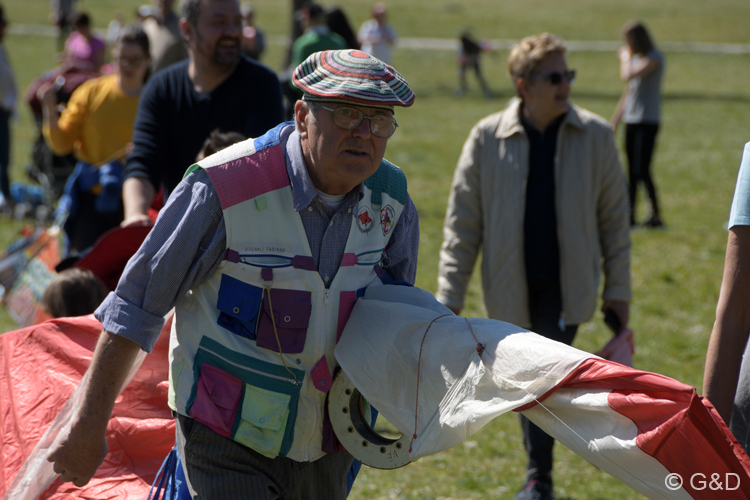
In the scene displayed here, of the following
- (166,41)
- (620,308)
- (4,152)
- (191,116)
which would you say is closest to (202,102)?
(191,116)

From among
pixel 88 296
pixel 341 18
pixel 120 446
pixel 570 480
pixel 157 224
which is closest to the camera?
pixel 157 224

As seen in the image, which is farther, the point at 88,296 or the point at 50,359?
the point at 88,296

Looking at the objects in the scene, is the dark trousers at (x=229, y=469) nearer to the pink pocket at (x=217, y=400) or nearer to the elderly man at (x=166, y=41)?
the pink pocket at (x=217, y=400)

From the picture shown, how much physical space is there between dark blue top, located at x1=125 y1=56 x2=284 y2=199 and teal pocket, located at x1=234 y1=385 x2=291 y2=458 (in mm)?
1894

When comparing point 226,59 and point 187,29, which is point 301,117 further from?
point 187,29

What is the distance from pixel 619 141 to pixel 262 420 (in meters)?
15.8

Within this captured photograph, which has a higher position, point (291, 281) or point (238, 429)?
point (291, 281)

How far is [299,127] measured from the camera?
2406 millimetres

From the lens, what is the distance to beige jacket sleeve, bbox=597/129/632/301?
413 cm

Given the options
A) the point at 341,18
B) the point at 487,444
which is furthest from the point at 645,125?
the point at 487,444

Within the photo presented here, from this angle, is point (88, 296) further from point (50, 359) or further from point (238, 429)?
point (238, 429)

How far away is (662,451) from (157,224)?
1447 millimetres

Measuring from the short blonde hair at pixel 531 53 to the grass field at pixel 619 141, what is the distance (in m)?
2.23

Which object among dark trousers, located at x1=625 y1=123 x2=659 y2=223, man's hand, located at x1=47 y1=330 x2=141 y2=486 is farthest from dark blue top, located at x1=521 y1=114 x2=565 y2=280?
dark trousers, located at x1=625 y1=123 x2=659 y2=223
